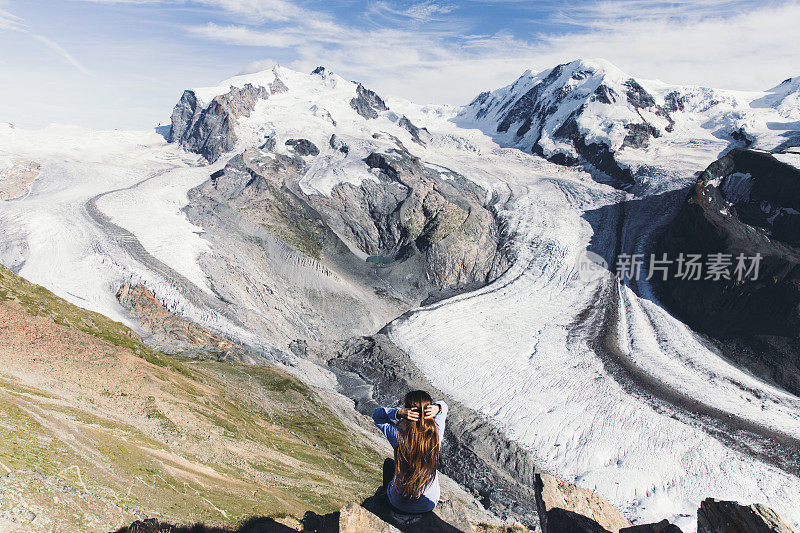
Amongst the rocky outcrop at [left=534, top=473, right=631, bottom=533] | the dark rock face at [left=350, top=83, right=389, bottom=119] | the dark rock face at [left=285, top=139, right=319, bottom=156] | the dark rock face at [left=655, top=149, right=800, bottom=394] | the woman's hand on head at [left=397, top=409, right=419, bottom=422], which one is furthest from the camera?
the dark rock face at [left=350, top=83, right=389, bottom=119]

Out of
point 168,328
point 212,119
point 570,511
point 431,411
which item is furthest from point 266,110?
point 431,411

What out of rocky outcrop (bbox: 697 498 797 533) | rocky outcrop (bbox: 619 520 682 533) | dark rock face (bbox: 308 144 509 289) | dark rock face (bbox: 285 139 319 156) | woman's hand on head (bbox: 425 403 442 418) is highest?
woman's hand on head (bbox: 425 403 442 418)

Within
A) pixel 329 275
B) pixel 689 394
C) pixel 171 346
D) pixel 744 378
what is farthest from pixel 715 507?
pixel 329 275

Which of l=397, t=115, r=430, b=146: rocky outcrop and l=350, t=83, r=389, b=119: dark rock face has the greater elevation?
l=350, t=83, r=389, b=119: dark rock face

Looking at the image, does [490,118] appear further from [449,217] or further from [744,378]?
[744,378]

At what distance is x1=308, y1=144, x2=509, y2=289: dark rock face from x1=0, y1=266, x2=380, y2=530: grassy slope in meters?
35.6

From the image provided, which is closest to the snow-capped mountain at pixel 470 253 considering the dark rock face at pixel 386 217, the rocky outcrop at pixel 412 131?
the dark rock face at pixel 386 217

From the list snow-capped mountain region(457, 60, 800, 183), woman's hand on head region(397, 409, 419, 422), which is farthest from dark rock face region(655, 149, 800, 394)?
woman's hand on head region(397, 409, 419, 422)

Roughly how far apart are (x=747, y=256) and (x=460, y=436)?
36350mm

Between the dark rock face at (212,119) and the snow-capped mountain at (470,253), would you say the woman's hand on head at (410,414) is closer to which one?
the snow-capped mountain at (470,253)

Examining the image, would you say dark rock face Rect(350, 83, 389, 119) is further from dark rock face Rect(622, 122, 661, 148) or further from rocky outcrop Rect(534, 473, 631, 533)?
rocky outcrop Rect(534, 473, 631, 533)

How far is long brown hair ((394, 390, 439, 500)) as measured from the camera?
5273 millimetres

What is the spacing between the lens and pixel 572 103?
4124 inches

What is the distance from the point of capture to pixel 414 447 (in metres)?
5.34
